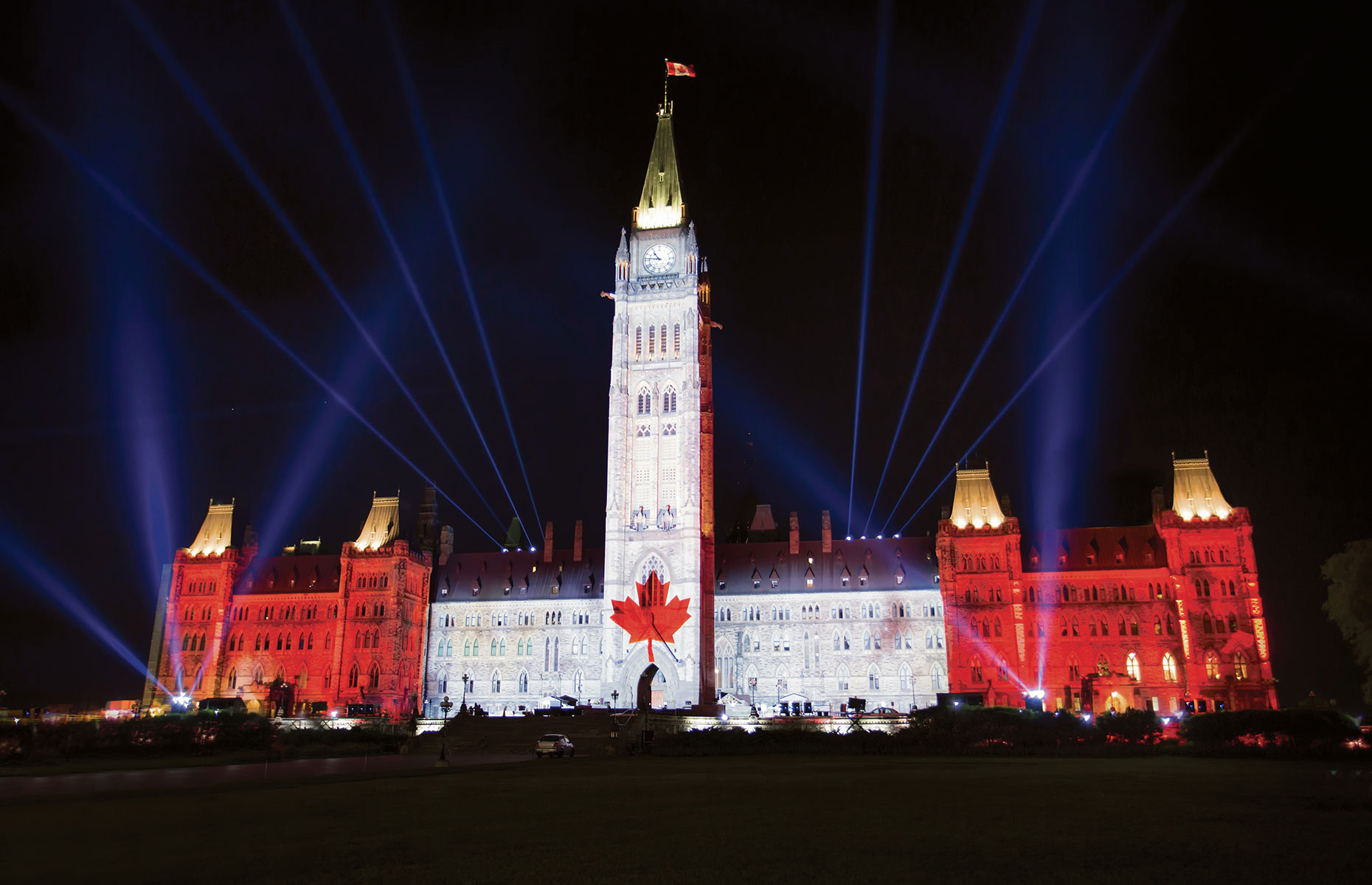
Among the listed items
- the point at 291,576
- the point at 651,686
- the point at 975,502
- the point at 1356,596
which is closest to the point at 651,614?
the point at 651,686

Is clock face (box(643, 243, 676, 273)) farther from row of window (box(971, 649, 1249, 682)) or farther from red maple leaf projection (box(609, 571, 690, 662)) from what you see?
row of window (box(971, 649, 1249, 682))

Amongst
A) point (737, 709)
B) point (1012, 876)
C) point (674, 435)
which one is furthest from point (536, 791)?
point (674, 435)

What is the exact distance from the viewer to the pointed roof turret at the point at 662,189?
9100 centimetres

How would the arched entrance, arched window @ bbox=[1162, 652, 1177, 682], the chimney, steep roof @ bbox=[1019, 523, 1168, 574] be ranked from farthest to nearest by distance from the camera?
the chimney < steep roof @ bbox=[1019, 523, 1168, 574] < the arched entrance < arched window @ bbox=[1162, 652, 1177, 682]

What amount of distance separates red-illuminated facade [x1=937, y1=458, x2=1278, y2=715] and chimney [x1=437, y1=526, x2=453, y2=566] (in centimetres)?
5192

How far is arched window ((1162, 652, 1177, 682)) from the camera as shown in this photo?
77750 mm

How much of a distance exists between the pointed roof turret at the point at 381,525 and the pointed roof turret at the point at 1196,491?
74030 millimetres

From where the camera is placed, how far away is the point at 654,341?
8681cm

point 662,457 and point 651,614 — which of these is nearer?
point 651,614

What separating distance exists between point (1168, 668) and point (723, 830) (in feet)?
244

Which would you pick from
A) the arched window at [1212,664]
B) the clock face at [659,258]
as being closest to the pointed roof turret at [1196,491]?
the arched window at [1212,664]

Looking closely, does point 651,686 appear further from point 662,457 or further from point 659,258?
point 659,258

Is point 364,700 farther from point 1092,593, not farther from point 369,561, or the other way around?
point 1092,593

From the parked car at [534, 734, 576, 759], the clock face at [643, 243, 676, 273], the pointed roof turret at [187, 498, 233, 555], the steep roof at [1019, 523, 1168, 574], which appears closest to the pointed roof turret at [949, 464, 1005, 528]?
the steep roof at [1019, 523, 1168, 574]
